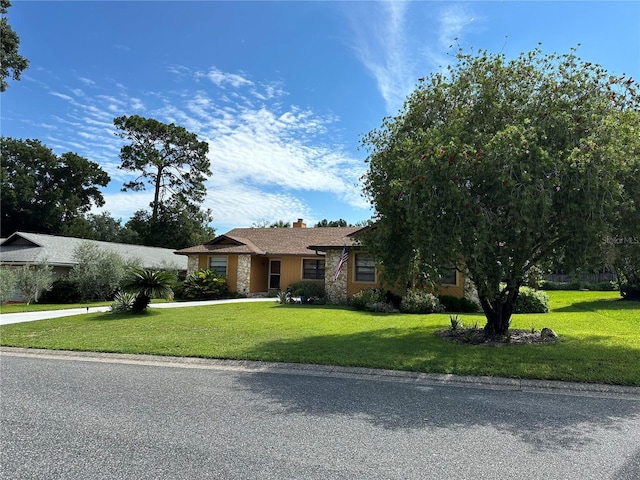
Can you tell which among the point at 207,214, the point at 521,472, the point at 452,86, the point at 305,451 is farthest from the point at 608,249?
the point at 207,214

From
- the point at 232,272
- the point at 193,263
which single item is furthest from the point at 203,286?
the point at 193,263

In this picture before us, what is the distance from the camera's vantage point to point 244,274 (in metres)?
25.3

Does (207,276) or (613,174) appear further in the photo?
(207,276)

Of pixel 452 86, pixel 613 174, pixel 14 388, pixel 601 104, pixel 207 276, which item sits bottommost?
pixel 14 388

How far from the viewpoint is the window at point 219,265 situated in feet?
85.0

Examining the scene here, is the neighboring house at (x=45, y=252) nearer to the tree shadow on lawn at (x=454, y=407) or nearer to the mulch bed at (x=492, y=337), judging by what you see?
the mulch bed at (x=492, y=337)

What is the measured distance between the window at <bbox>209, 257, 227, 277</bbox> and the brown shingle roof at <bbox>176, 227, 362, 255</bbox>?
2.22 feet

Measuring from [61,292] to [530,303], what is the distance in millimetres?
22580

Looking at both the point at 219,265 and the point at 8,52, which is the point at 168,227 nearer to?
the point at 219,265

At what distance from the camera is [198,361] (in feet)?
28.0

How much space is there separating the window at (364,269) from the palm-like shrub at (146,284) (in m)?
9.05

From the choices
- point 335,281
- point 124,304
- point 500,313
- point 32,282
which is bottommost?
point 124,304

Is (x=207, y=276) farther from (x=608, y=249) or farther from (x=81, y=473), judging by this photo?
(x=81, y=473)

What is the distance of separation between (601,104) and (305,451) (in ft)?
28.7
